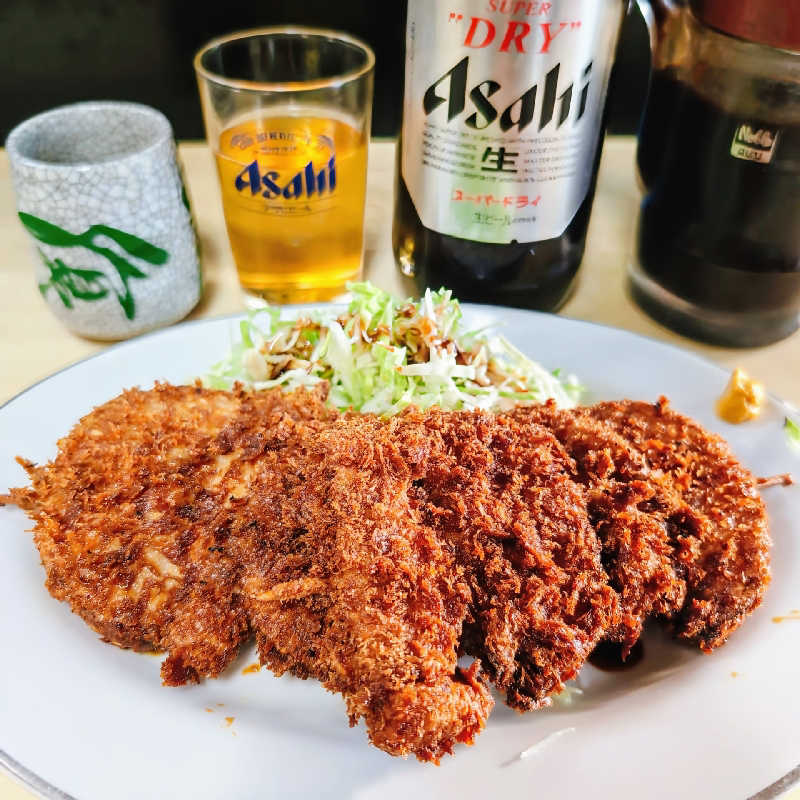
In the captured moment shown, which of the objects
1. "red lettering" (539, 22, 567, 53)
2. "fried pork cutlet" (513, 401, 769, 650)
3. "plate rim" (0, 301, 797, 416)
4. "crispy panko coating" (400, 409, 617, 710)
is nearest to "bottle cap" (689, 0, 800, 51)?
"red lettering" (539, 22, 567, 53)

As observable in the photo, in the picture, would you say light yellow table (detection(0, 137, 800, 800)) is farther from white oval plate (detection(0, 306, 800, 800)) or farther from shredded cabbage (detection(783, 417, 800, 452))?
white oval plate (detection(0, 306, 800, 800))

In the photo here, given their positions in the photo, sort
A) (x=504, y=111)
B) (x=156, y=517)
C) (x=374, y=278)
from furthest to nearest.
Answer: (x=374, y=278), (x=504, y=111), (x=156, y=517)

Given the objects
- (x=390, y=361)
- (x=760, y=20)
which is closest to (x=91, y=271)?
(x=390, y=361)

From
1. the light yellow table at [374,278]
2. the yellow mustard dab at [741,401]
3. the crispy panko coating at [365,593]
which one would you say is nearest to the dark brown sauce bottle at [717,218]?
the light yellow table at [374,278]

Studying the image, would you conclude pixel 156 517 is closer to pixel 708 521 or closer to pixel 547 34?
pixel 708 521

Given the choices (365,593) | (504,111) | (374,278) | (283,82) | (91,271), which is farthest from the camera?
(374,278)

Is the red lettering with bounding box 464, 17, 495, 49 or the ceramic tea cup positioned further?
the ceramic tea cup

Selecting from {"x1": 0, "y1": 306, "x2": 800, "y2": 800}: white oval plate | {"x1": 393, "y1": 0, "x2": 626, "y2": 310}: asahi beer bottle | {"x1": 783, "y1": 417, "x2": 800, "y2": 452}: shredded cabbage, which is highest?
{"x1": 393, "y1": 0, "x2": 626, "y2": 310}: asahi beer bottle
